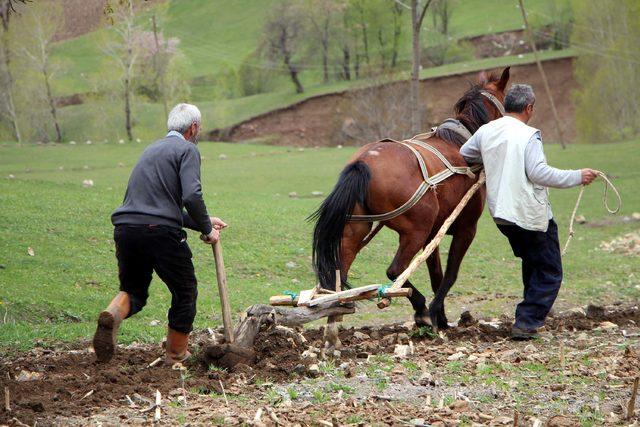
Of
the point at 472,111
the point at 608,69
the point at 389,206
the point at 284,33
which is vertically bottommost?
the point at 389,206

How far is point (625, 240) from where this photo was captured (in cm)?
1744

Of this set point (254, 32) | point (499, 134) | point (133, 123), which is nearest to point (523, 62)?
point (133, 123)

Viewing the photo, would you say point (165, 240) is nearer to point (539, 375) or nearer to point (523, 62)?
point (539, 375)

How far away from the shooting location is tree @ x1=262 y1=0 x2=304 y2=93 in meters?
67.0

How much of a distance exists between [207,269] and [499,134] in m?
6.38

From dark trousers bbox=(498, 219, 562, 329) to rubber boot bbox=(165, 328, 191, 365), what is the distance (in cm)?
334

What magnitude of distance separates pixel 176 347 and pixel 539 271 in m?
3.69

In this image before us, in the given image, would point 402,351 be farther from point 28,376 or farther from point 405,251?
point 28,376

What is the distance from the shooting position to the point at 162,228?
21.8ft

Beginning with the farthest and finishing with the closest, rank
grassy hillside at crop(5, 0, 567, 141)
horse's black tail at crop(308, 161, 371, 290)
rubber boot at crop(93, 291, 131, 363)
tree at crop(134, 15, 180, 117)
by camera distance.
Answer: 1. grassy hillside at crop(5, 0, 567, 141)
2. tree at crop(134, 15, 180, 117)
3. horse's black tail at crop(308, 161, 371, 290)
4. rubber boot at crop(93, 291, 131, 363)

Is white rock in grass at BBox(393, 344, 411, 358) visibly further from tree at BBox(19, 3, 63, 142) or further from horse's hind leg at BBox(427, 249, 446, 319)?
tree at BBox(19, 3, 63, 142)

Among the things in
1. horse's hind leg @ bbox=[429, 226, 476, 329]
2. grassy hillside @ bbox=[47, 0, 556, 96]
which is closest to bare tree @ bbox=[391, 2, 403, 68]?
grassy hillside @ bbox=[47, 0, 556, 96]

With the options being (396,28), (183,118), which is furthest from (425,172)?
(396,28)

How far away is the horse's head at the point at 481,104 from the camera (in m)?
9.38
